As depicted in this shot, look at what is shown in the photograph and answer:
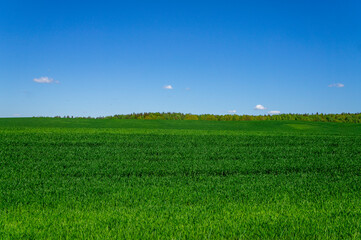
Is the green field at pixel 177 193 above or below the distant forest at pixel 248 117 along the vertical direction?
below

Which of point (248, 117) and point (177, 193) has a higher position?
point (248, 117)

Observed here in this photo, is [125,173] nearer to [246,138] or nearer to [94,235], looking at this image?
[94,235]

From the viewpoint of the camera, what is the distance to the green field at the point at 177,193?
160 inches

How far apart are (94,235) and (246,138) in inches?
463

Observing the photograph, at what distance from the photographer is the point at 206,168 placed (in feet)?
26.5

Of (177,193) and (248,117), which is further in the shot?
(248,117)

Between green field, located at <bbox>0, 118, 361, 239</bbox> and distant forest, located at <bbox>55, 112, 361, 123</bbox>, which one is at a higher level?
distant forest, located at <bbox>55, 112, 361, 123</bbox>

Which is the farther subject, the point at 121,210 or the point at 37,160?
the point at 37,160

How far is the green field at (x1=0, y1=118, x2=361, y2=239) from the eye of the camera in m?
4.07

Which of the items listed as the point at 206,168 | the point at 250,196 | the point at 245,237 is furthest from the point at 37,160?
the point at 245,237

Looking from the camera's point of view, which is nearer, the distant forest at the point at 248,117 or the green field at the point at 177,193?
the green field at the point at 177,193

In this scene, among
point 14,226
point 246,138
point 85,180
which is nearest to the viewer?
point 14,226

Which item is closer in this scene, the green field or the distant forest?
the green field

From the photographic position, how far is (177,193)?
5.62 m
